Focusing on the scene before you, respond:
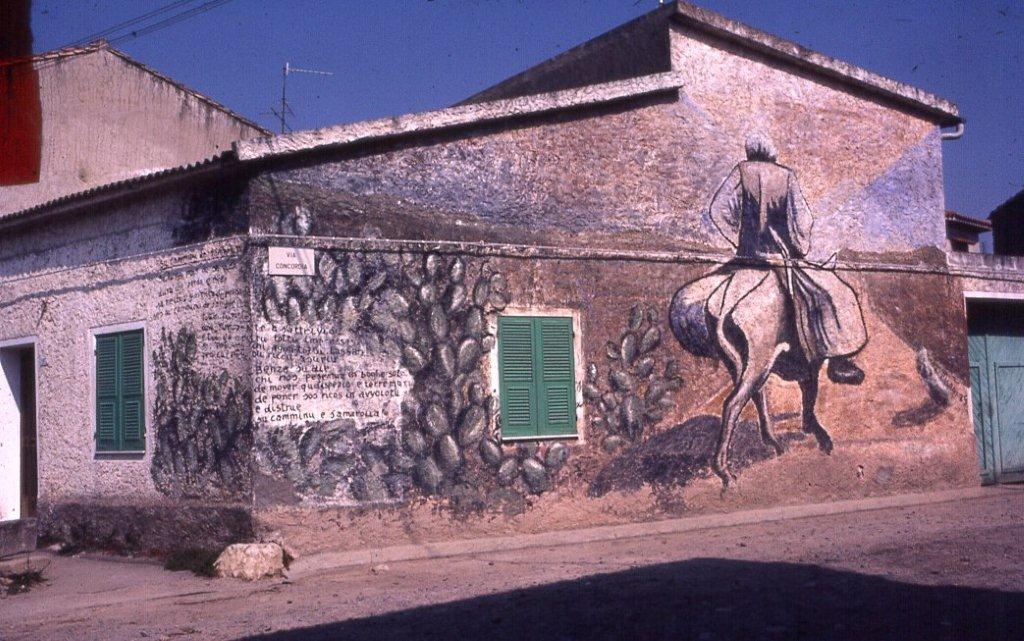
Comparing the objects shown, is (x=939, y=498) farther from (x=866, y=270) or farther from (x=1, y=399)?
(x=1, y=399)

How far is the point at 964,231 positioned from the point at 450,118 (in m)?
13.6

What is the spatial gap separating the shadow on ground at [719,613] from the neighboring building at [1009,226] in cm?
1522

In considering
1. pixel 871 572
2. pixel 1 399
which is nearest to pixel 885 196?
pixel 871 572

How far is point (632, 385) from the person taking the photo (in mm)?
11359

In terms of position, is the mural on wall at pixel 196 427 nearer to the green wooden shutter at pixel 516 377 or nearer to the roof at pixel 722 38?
the green wooden shutter at pixel 516 377

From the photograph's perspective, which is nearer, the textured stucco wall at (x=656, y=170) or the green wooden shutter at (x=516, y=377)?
the textured stucco wall at (x=656, y=170)

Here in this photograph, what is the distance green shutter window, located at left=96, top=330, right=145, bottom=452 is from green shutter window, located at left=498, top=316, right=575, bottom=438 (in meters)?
3.57

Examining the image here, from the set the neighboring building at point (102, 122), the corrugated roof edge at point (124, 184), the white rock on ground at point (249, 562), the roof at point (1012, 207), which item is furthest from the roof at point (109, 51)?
the roof at point (1012, 207)

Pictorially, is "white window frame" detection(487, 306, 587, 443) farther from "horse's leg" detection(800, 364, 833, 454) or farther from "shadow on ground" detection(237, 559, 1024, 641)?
"horse's leg" detection(800, 364, 833, 454)

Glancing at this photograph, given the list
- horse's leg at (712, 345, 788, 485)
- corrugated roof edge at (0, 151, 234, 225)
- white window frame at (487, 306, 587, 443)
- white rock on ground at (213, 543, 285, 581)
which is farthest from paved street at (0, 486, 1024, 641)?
corrugated roof edge at (0, 151, 234, 225)

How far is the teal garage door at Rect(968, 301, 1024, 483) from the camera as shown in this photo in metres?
15.7

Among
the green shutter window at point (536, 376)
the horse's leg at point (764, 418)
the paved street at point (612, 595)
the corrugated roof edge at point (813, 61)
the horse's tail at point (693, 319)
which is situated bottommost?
the paved street at point (612, 595)

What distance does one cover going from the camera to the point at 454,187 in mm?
10594

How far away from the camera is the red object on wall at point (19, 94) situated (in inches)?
605
